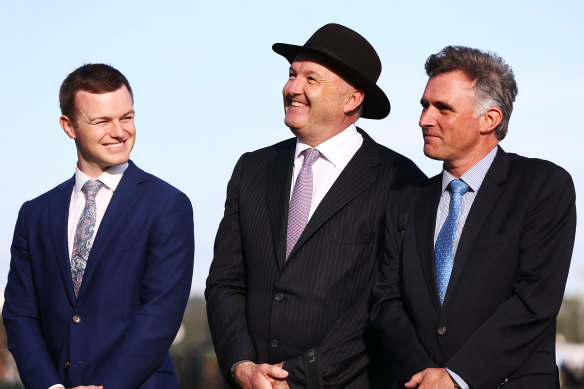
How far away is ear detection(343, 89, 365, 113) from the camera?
6035mm

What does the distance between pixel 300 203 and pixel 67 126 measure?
1412 mm

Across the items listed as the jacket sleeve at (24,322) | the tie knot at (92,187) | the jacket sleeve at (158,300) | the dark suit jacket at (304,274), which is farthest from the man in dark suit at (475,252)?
the jacket sleeve at (24,322)

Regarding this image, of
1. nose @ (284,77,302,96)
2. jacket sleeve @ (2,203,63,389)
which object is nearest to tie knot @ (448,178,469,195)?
nose @ (284,77,302,96)

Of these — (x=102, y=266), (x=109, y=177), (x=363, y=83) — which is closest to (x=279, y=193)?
(x=363, y=83)

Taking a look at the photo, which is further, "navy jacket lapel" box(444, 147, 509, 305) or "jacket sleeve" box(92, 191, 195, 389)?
"jacket sleeve" box(92, 191, 195, 389)

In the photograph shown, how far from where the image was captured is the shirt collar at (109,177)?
568 centimetres

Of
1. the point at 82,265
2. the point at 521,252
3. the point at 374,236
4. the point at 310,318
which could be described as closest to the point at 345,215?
the point at 374,236

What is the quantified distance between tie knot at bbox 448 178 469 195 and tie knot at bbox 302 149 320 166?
97 centimetres

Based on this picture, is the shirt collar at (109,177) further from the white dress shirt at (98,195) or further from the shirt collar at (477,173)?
the shirt collar at (477,173)

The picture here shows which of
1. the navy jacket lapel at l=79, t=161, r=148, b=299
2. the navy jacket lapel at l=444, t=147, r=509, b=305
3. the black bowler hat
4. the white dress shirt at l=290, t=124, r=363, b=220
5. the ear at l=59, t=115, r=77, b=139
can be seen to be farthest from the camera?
the black bowler hat

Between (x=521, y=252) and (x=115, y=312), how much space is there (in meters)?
2.19

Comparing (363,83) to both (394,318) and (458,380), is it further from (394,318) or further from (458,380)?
(458,380)

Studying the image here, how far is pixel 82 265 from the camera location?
553 centimetres

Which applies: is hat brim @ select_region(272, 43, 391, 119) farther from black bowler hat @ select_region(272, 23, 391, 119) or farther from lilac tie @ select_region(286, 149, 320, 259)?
lilac tie @ select_region(286, 149, 320, 259)
